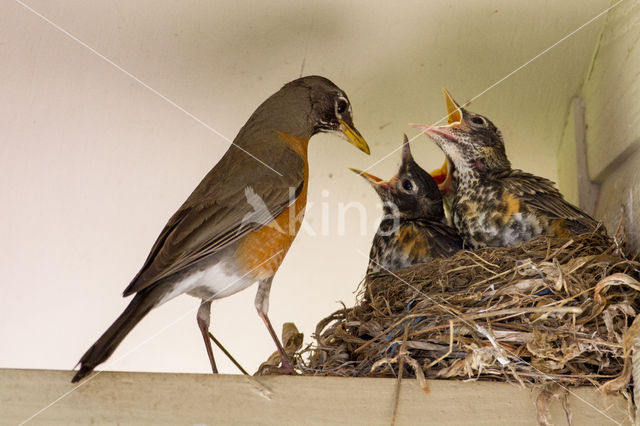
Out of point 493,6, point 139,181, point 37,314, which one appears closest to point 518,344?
point 493,6

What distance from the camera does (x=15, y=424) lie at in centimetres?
127

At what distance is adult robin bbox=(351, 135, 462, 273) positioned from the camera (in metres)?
2.07

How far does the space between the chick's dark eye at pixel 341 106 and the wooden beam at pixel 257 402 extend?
0.92 meters

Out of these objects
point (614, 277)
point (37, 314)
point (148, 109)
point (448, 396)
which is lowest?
point (448, 396)

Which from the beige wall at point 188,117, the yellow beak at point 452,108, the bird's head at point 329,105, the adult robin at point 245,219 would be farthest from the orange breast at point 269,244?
the yellow beak at point 452,108

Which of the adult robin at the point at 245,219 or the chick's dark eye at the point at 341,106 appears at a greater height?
the chick's dark eye at the point at 341,106

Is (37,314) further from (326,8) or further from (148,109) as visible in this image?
(326,8)

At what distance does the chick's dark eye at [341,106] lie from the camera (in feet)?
6.61

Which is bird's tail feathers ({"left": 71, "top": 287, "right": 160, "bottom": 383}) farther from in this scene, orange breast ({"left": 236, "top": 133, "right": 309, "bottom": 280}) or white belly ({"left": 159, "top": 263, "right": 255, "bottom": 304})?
orange breast ({"left": 236, "top": 133, "right": 309, "bottom": 280})

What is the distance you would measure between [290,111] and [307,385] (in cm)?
92

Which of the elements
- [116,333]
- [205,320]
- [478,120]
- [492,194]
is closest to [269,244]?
[205,320]

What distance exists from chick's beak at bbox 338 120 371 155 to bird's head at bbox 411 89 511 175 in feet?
0.78

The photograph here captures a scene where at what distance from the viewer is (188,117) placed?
81.1 inches

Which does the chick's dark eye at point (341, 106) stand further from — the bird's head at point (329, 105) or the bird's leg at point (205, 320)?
the bird's leg at point (205, 320)
